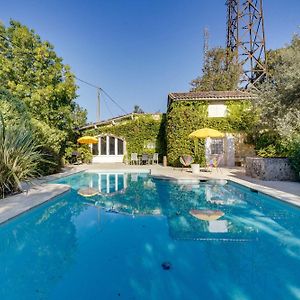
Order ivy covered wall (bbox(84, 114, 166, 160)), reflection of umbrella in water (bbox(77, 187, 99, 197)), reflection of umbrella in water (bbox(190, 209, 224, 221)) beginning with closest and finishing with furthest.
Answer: reflection of umbrella in water (bbox(190, 209, 224, 221)) < reflection of umbrella in water (bbox(77, 187, 99, 197)) < ivy covered wall (bbox(84, 114, 166, 160))

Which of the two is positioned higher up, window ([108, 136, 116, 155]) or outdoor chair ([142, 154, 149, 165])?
window ([108, 136, 116, 155])

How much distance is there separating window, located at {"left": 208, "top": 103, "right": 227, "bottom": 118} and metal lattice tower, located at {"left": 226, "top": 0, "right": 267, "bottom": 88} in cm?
1660

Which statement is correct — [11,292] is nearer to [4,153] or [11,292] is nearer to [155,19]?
[4,153]

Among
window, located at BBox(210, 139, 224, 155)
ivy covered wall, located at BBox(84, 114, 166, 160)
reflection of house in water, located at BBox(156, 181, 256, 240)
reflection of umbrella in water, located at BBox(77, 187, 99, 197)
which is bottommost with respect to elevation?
reflection of house in water, located at BBox(156, 181, 256, 240)

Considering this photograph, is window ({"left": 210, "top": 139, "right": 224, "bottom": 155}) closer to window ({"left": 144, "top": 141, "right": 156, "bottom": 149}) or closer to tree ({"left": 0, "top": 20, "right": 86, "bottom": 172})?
window ({"left": 144, "top": 141, "right": 156, "bottom": 149})

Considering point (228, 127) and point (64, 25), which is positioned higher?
point (64, 25)

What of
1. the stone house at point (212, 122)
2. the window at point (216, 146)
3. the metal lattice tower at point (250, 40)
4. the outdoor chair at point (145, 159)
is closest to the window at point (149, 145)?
the outdoor chair at point (145, 159)

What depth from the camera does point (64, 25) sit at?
17.7 meters

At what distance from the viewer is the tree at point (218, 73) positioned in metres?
32.3

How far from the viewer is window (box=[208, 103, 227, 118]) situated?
18.3 meters

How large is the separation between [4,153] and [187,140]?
12.3 metres

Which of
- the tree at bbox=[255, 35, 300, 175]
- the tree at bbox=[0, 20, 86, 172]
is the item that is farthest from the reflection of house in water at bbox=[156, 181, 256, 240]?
the tree at bbox=[0, 20, 86, 172]

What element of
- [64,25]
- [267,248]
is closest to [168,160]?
[64,25]

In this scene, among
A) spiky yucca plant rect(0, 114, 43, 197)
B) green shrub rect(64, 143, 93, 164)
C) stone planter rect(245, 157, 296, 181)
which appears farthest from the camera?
green shrub rect(64, 143, 93, 164)
